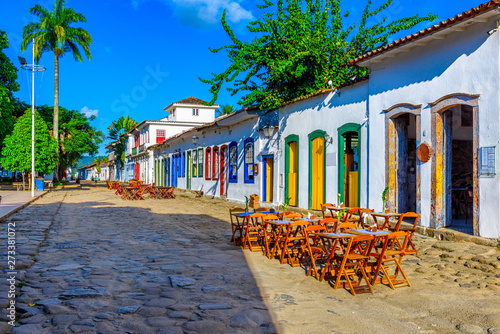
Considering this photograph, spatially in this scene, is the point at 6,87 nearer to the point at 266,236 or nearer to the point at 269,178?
the point at 269,178

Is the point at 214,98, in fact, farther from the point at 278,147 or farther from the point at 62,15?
the point at 62,15

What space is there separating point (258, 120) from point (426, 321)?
13.1 meters

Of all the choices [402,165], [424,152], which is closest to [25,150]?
[402,165]

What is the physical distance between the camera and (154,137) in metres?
41.8

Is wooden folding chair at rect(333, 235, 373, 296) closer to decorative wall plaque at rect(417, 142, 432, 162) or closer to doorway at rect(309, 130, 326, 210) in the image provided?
decorative wall plaque at rect(417, 142, 432, 162)

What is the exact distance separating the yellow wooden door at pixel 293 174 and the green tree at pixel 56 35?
22669 millimetres

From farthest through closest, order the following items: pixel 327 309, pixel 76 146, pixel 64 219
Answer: pixel 76 146 → pixel 64 219 → pixel 327 309

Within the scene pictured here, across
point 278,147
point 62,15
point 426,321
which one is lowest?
point 426,321

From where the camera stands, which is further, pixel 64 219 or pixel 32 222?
pixel 64 219

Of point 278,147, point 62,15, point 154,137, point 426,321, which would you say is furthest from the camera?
point 154,137

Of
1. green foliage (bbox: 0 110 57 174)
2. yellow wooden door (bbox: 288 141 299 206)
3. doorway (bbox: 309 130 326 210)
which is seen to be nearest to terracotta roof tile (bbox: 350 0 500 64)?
doorway (bbox: 309 130 326 210)

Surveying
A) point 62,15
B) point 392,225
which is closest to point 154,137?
point 62,15

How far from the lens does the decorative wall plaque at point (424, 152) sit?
877 centimetres

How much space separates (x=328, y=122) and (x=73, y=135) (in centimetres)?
3163
